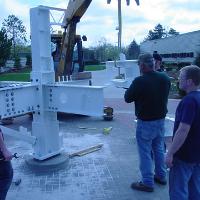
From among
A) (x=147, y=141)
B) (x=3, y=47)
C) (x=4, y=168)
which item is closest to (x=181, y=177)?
(x=147, y=141)

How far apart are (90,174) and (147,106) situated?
1.58 meters

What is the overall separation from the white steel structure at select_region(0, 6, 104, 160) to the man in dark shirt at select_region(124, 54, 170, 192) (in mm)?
588

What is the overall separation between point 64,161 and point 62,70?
564 cm

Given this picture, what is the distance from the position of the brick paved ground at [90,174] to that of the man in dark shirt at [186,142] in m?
1.16

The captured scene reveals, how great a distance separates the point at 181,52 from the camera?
40344 mm

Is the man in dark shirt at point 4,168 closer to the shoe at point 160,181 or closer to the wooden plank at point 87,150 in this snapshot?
the shoe at point 160,181

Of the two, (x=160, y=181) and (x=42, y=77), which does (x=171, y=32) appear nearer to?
(x=42, y=77)

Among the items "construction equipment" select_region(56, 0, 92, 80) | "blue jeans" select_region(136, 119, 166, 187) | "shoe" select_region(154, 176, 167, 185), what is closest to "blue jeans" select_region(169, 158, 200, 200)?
"blue jeans" select_region(136, 119, 166, 187)

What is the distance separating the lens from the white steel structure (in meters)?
5.19

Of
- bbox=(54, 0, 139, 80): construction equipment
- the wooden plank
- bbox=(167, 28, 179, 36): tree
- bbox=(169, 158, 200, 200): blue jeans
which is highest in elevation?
bbox=(167, 28, 179, 36): tree

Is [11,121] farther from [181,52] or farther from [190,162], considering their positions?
[181,52]

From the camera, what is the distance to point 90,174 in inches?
222

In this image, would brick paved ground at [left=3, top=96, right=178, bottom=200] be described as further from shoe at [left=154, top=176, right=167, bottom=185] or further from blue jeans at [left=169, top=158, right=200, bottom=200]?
blue jeans at [left=169, top=158, right=200, bottom=200]

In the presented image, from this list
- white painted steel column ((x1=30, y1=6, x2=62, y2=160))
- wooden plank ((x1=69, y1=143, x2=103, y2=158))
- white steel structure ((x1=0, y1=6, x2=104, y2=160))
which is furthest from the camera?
wooden plank ((x1=69, y1=143, x2=103, y2=158))
